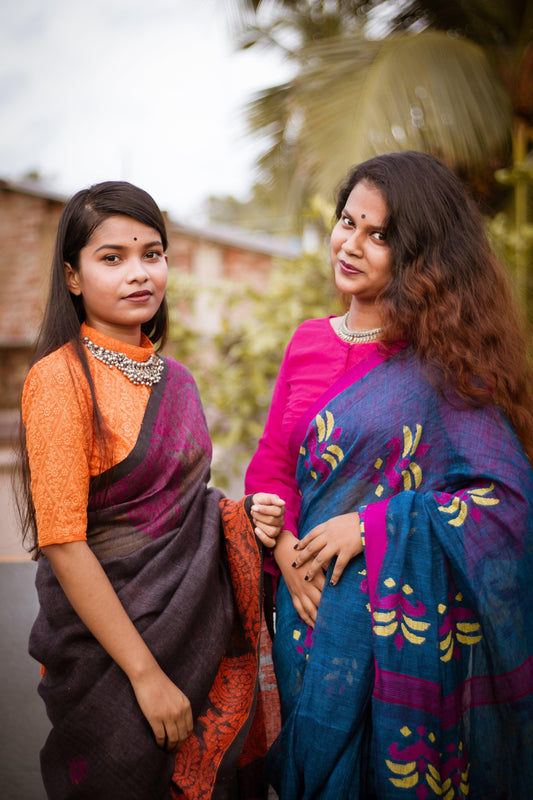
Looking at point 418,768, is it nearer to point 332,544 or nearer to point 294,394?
point 332,544

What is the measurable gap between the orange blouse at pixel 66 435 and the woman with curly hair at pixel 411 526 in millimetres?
497

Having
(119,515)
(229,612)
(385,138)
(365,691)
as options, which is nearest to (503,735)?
(365,691)

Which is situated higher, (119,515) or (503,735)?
(119,515)

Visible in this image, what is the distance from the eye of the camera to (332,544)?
1.54 metres

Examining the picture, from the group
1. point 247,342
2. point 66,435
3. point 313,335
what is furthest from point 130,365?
point 247,342

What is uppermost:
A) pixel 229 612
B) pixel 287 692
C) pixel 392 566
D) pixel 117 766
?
pixel 392 566

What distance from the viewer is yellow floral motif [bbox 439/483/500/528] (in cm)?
150

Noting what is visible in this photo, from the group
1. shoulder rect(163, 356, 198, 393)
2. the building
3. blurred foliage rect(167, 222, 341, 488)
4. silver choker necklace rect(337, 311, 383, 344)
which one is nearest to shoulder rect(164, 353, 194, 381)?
shoulder rect(163, 356, 198, 393)

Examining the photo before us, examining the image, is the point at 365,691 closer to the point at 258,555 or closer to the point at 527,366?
the point at 258,555

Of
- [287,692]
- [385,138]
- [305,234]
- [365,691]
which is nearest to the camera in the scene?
[365,691]

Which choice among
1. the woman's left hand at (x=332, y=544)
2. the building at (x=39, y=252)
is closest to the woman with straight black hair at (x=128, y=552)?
the woman's left hand at (x=332, y=544)

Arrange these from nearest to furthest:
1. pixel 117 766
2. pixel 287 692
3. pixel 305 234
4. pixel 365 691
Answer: pixel 117 766 < pixel 365 691 < pixel 287 692 < pixel 305 234

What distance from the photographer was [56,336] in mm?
1536

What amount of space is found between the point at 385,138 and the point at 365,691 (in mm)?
3909
